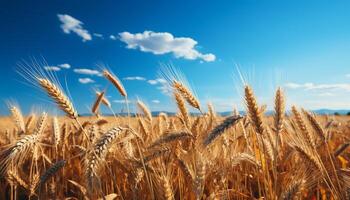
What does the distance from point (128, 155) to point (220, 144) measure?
0.84m

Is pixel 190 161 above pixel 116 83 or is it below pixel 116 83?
below

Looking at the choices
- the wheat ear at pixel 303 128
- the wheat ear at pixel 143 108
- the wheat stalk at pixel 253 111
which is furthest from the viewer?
the wheat ear at pixel 143 108

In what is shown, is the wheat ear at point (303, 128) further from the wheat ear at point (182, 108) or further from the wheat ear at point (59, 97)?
the wheat ear at point (59, 97)

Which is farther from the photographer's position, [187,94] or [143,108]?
[143,108]

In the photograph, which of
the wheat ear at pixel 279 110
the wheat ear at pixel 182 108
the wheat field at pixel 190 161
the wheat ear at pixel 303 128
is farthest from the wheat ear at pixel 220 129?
the wheat ear at pixel 182 108

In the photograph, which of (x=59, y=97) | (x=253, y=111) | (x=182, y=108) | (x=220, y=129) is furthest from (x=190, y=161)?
(x=59, y=97)

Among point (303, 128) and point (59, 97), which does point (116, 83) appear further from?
point (303, 128)

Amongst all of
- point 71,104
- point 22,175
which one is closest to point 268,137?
point 71,104

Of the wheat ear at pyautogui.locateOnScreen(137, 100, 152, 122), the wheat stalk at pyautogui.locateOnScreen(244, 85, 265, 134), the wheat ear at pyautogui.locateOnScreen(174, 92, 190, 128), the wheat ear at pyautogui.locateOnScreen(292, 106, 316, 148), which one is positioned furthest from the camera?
the wheat ear at pyautogui.locateOnScreen(137, 100, 152, 122)

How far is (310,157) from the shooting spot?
2.05m

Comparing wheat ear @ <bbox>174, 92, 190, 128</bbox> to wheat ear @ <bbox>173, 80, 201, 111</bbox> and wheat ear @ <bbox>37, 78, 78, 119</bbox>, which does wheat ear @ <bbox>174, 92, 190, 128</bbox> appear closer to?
wheat ear @ <bbox>173, 80, 201, 111</bbox>

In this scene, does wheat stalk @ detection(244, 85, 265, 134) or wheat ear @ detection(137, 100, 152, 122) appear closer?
wheat stalk @ detection(244, 85, 265, 134)

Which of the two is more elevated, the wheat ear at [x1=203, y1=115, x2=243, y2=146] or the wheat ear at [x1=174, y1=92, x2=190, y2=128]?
the wheat ear at [x1=174, y1=92, x2=190, y2=128]

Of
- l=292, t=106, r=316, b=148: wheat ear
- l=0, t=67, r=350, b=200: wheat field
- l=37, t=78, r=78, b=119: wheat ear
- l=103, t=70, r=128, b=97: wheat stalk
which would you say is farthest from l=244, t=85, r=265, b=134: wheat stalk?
l=103, t=70, r=128, b=97: wheat stalk
